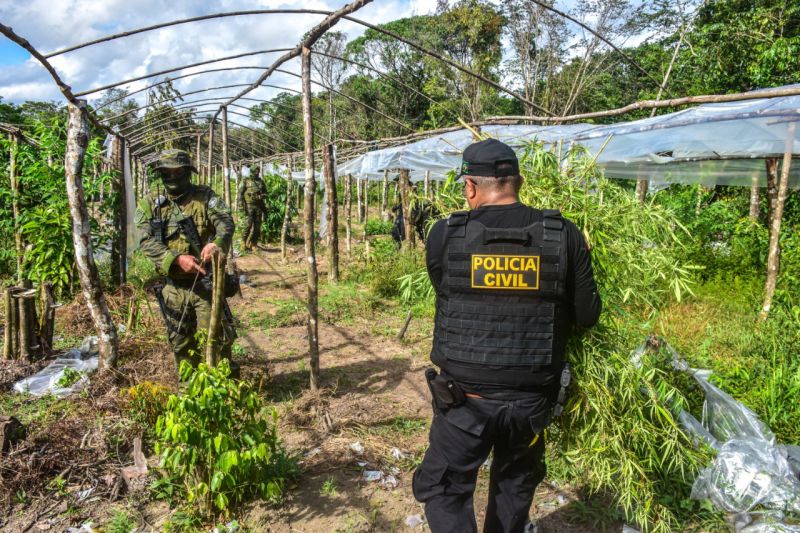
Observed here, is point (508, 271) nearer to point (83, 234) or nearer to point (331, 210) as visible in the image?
point (83, 234)

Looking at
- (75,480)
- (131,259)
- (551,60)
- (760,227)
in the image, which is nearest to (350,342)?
(75,480)

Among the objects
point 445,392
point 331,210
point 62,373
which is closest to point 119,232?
point 331,210

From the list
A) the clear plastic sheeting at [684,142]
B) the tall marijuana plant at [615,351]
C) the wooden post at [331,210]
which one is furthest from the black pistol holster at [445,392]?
the wooden post at [331,210]

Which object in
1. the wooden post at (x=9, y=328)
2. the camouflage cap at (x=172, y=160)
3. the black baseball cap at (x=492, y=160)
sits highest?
the camouflage cap at (x=172, y=160)

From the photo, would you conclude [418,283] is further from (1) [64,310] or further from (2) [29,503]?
(1) [64,310]

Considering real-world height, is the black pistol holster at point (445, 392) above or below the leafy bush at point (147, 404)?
above

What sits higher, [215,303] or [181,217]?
[181,217]

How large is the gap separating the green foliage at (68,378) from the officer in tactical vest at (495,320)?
141 inches

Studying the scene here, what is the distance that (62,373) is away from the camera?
4.43 metres

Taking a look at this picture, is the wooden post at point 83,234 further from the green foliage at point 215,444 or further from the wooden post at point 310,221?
the green foliage at point 215,444

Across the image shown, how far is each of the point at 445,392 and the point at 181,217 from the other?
292 centimetres

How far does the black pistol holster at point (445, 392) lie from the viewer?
212cm

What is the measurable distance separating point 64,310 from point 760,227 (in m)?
9.68

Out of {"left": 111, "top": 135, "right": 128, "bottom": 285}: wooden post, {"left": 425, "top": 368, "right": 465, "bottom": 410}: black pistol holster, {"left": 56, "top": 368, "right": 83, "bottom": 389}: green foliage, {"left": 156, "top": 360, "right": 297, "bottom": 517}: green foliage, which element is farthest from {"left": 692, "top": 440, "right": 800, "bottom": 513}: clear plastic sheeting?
{"left": 111, "top": 135, "right": 128, "bottom": 285}: wooden post
